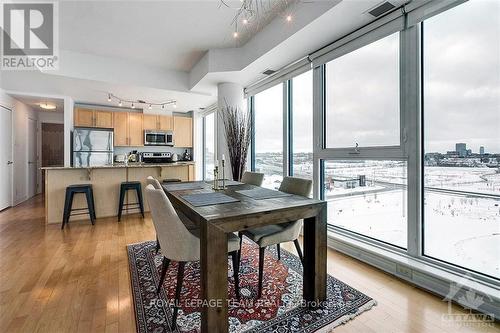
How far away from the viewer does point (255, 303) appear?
1689 millimetres

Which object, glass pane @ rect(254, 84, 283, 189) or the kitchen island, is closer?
the kitchen island

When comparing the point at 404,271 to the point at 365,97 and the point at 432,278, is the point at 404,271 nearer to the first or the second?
the point at 432,278

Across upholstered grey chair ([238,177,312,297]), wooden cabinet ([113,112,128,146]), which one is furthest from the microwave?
upholstered grey chair ([238,177,312,297])

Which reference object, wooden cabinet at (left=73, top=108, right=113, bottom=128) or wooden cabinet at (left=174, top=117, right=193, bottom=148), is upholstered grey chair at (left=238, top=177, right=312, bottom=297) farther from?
wooden cabinet at (left=73, top=108, right=113, bottom=128)

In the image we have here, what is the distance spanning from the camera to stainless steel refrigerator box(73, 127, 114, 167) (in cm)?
483

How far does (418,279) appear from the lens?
1.91 meters

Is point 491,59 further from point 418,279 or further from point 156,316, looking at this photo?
point 156,316

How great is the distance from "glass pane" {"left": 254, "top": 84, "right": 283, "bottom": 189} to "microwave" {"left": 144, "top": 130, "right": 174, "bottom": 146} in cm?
287

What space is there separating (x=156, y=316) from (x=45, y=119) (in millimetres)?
7164

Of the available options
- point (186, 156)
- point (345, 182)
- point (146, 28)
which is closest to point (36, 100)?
point (186, 156)

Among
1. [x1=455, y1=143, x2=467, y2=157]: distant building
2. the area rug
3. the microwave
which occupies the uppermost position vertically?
the microwave

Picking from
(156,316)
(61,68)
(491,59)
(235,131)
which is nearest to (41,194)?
(61,68)

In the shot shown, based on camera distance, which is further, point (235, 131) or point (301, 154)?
point (235, 131)

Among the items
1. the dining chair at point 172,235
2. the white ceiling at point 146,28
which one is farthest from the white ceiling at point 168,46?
the dining chair at point 172,235
